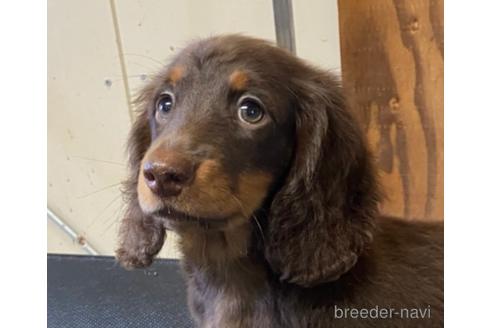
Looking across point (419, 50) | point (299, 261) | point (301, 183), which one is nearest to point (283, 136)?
point (301, 183)

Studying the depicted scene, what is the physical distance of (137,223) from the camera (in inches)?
52.0

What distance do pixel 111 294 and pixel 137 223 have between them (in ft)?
2.30

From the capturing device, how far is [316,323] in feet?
3.78

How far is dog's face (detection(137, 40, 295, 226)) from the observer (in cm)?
100

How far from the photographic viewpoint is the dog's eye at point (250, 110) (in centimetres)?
112

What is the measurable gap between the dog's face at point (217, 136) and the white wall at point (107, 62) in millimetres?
327

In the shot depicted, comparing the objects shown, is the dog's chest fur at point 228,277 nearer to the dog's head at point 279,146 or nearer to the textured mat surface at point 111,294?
the dog's head at point 279,146

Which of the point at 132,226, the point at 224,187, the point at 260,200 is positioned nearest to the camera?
the point at 224,187

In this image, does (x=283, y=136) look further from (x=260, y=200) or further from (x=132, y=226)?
(x=132, y=226)

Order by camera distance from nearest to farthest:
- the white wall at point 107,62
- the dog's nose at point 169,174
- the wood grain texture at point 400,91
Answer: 1. the dog's nose at point 169,174
2. the wood grain texture at point 400,91
3. the white wall at point 107,62

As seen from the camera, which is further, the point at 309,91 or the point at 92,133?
the point at 92,133

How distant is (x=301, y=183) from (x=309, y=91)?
0.17m

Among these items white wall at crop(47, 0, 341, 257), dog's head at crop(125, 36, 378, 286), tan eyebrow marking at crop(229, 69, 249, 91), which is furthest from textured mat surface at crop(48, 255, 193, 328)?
tan eyebrow marking at crop(229, 69, 249, 91)

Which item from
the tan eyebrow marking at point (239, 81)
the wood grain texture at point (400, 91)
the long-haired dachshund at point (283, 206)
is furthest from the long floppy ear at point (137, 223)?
the wood grain texture at point (400, 91)
